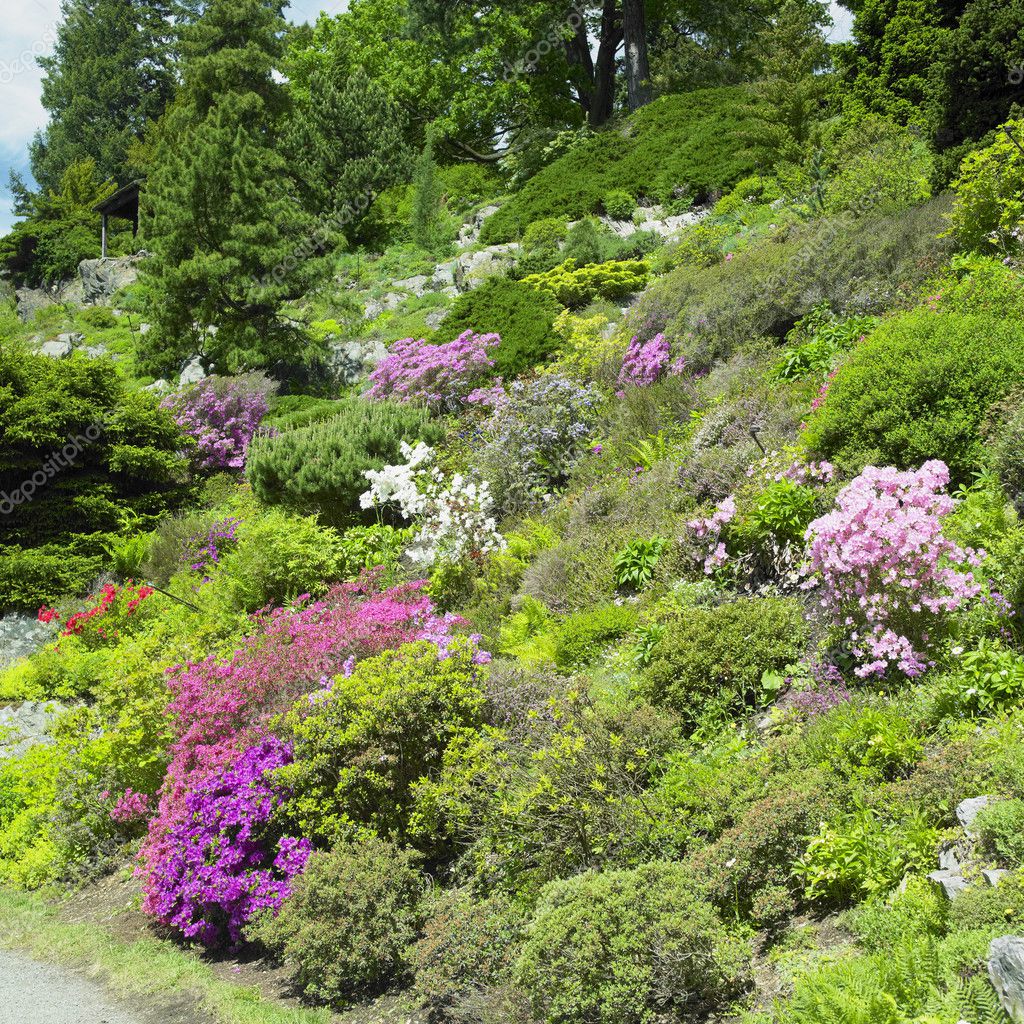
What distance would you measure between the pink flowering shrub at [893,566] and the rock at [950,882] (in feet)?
4.47

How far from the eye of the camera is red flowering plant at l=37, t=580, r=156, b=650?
1034cm

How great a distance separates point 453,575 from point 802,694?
4.49 metres

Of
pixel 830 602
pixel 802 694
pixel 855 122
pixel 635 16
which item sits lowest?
pixel 802 694

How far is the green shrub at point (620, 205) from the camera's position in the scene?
20.1m

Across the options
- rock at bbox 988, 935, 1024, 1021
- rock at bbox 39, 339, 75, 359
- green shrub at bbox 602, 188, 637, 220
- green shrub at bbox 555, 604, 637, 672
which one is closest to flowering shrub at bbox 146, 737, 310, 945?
green shrub at bbox 555, 604, 637, 672

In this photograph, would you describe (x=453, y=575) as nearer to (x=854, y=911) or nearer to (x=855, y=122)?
(x=854, y=911)

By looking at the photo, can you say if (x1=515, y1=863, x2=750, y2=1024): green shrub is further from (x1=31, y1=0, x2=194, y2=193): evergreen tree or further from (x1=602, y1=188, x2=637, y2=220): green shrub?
(x1=31, y1=0, x2=194, y2=193): evergreen tree

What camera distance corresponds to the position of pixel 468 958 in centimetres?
409

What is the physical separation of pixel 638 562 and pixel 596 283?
372 inches

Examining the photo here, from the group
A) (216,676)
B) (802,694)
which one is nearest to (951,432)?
(802,694)

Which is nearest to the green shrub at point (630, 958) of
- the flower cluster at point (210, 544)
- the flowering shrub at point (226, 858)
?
the flowering shrub at point (226, 858)

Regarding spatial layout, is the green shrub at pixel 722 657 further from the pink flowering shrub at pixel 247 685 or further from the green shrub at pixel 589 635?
the pink flowering shrub at pixel 247 685

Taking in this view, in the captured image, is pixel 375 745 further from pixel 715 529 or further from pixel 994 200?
pixel 994 200

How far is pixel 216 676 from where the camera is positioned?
6.79 m
